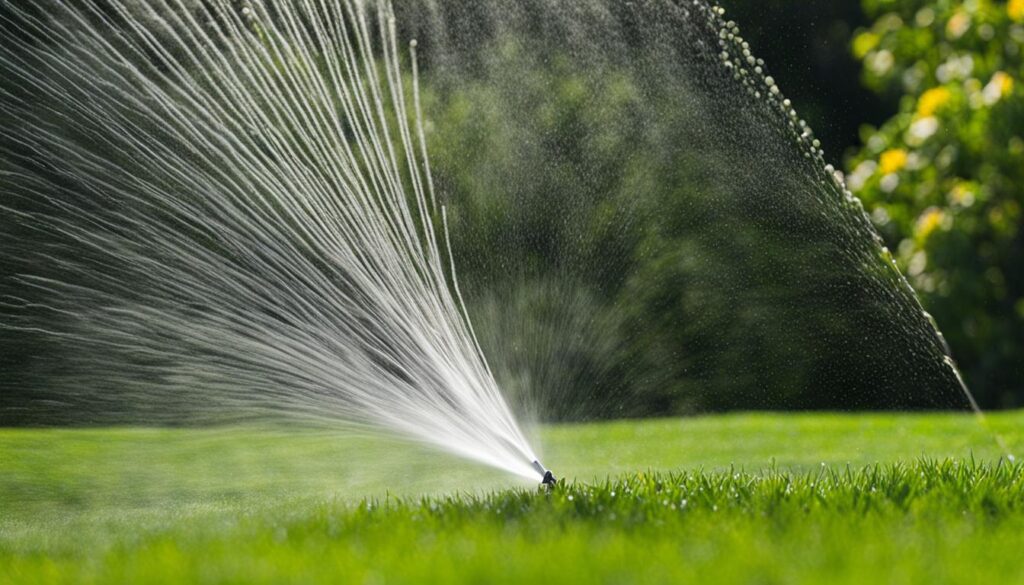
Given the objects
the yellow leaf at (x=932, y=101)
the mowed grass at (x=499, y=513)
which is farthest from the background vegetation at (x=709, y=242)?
the mowed grass at (x=499, y=513)

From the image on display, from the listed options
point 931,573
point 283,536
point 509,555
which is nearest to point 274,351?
point 283,536

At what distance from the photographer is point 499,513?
384 centimetres

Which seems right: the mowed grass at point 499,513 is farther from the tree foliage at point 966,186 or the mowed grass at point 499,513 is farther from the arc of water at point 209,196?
the tree foliage at point 966,186

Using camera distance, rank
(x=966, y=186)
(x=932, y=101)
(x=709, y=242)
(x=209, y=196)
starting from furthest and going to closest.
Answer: (x=932, y=101) < (x=966, y=186) < (x=709, y=242) < (x=209, y=196)

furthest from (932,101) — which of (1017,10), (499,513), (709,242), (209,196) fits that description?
(499,513)

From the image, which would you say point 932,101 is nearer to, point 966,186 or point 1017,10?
point 966,186

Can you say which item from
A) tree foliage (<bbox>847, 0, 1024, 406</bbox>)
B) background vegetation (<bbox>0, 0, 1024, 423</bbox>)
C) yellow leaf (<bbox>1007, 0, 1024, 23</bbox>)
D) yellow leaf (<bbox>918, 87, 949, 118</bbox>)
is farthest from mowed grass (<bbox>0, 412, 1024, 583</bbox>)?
yellow leaf (<bbox>1007, 0, 1024, 23</bbox>)

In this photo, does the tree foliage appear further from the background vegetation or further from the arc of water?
the arc of water

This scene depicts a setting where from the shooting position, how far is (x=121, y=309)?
792cm

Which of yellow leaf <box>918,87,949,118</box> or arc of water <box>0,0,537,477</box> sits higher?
arc of water <box>0,0,537,477</box>

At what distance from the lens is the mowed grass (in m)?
2.88

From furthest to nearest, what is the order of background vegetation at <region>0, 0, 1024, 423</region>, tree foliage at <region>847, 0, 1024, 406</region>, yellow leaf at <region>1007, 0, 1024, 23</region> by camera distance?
1. yellow leaf at <region>1007, 0, 1024, 23</region>
2. tree foliage at <region>847, 0, 1024, 406</region>
3. background vegetation at <region>0, 0, 1024, 423</region>

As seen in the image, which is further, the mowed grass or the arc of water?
the arc of water

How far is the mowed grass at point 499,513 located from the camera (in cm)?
288
